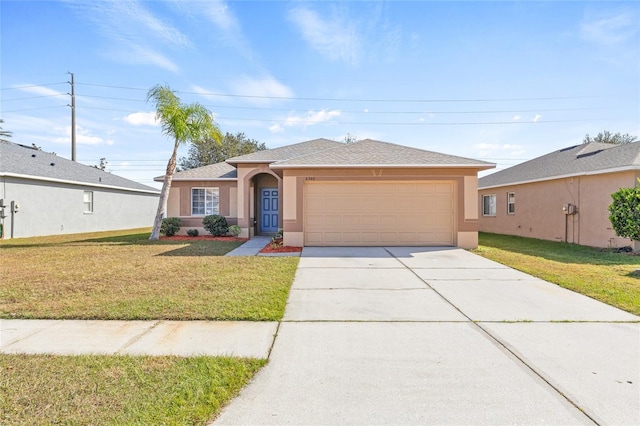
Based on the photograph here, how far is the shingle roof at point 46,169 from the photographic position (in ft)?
52.5

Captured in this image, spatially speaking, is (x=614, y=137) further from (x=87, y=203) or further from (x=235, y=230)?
(x=87, y=203)

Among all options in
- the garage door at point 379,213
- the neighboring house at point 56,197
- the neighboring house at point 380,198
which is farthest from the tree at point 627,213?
the neighboring house at point 56,197

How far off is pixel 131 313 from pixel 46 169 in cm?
1888

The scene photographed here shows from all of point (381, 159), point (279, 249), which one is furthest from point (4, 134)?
point (381, 159)

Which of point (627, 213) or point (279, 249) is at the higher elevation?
point (627, 213)

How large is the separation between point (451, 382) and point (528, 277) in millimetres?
5389

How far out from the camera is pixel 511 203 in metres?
17.8

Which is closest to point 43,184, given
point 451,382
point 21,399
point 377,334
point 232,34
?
point 232,34

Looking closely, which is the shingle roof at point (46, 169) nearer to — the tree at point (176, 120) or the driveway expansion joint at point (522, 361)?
the tree at point (176, 120)

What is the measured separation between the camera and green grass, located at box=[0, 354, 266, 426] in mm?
2352

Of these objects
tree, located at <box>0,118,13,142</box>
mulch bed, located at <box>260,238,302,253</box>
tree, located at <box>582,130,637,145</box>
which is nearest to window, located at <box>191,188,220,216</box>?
mulch bed, located at <box>260,238,302,253</box>

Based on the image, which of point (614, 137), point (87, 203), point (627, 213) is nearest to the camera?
point (627, 213)

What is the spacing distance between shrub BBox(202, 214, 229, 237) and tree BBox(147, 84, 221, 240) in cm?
215

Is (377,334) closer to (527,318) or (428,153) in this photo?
(527,318)
